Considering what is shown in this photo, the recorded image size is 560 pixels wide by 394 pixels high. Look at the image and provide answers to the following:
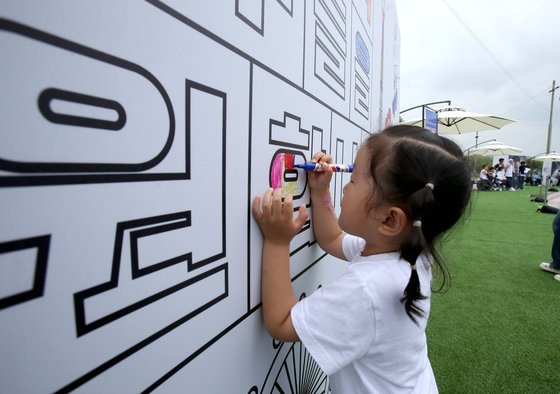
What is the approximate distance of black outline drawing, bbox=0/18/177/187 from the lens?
0.23m

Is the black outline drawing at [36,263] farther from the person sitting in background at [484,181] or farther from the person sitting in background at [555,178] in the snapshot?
the person sitting in background at [555,178]

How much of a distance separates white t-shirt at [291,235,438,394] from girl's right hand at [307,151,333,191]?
30 cm

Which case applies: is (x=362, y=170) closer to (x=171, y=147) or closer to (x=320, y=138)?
(x=320, y=138)

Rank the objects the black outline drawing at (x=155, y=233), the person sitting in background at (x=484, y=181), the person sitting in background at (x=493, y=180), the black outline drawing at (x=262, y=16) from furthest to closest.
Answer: the person sitting in background at (x=493, y=180) → the person sitting in background at (x=484, y=181) → the black outline drawing at (x=262, y=16) → the black outline drawing at (x=155, y=233)

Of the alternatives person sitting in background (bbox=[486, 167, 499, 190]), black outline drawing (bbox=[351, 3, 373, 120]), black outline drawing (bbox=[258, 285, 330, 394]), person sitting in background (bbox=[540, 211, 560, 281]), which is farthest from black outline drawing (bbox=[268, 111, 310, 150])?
person sitting in background (bbox=[486, 167, 499, 190])

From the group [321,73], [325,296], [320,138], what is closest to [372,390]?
[325,296]

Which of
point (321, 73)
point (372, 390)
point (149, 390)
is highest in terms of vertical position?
point (321, 73)

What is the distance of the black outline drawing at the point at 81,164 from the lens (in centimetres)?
23

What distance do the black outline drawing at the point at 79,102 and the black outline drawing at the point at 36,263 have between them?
10 cm

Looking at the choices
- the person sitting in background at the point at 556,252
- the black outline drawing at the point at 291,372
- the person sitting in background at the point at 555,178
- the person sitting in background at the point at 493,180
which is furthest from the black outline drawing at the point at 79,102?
the person sitting in background at the point at 555,178

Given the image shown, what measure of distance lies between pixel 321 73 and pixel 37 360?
833mm

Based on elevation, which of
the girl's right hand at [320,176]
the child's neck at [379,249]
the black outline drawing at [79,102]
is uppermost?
the black outline drawing at [79,102]

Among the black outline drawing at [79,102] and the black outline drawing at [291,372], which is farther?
the black outline drawing at [291,372]

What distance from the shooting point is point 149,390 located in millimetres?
361
